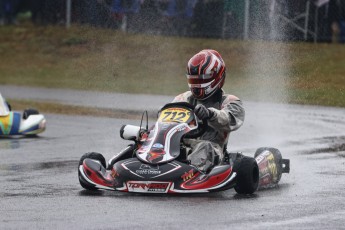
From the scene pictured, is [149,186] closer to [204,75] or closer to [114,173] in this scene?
[114,173]

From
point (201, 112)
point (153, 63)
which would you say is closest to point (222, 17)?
point (153, 63)

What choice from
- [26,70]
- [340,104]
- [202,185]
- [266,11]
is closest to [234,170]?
[202,185]

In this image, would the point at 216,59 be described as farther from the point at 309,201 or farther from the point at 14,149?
the point at 14,149

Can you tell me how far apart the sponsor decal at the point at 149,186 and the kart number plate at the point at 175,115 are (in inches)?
32.8

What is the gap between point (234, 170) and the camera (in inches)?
390

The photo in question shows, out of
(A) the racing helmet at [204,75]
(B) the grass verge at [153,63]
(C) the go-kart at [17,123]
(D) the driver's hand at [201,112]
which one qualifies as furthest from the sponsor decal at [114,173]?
(B) the grass verge at [153,63]

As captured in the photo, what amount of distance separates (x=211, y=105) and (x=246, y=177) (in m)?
1.19

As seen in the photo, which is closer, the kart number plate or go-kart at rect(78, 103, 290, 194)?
go-kart at rect(78, 103, 290, 194)

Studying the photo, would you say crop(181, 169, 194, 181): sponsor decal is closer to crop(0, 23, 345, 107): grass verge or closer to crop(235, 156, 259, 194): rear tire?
crop(235, 156, 259, 194): rear tire

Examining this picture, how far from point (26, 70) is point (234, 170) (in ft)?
69.1

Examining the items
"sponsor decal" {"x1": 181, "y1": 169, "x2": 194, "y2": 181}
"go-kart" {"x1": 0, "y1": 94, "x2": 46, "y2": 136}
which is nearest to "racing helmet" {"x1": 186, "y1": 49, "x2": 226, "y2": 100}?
"sponsor decal" {"x1": 181, "y1": 169, "x2": 194, "y2": 181}

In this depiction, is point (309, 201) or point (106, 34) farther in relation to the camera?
point (106, 34)

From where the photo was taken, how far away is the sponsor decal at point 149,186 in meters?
9.66

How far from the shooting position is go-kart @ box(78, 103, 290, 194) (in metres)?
9.70
